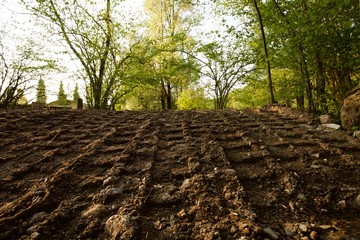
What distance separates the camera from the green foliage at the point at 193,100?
15758mm

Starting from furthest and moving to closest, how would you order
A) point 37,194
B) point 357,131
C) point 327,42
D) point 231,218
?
point 327,42 → point 357,131 → point 37,194 → point 231,218

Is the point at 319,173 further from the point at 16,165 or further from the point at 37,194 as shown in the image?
the point at 16,165

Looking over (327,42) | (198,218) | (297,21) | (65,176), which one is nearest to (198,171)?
(198,218)

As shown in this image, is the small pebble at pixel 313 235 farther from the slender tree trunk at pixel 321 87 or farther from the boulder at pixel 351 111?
the slender tree trunk at pixel 321 87

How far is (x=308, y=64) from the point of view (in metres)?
4.55

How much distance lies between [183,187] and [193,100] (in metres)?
14.4

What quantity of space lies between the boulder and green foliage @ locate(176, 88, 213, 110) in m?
12.5

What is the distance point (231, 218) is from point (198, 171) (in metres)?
0.64

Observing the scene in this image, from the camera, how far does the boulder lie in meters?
2.83

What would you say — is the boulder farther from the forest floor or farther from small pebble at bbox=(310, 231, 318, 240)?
small pebble at bbox=(310, 231, 318, 240)

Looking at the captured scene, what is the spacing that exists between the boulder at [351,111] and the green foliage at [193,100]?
12.5 meters

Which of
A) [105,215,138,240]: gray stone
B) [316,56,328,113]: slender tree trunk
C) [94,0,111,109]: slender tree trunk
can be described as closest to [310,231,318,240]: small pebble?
[105,215,138,240]: gray stone

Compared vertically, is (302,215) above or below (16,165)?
below

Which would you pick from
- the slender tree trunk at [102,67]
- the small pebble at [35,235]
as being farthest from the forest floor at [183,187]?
the slender tree trunk at [102,67]
